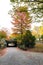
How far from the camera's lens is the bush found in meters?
43.4

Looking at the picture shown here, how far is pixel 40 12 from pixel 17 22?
35926mm

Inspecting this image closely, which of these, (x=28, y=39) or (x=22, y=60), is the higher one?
(x=22, y=60)

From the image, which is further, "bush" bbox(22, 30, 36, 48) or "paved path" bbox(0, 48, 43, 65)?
"bush" bbox(22, 30, 36, 48)

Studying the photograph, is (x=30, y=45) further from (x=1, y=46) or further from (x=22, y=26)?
(x=22, y=26)

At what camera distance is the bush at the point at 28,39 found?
4341 centimetres

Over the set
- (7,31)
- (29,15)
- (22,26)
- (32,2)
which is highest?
(32,2)

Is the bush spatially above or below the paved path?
below

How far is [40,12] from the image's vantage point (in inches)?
899

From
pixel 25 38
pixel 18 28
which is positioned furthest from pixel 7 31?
pixel 25 38

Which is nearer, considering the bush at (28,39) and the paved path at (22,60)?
the paved path at (22,60)

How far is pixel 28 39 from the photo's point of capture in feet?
143

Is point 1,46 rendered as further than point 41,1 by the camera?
Yes

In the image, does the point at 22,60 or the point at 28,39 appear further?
the point at 28,39

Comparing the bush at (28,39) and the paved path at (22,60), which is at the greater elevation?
the paved path at (22,60)
